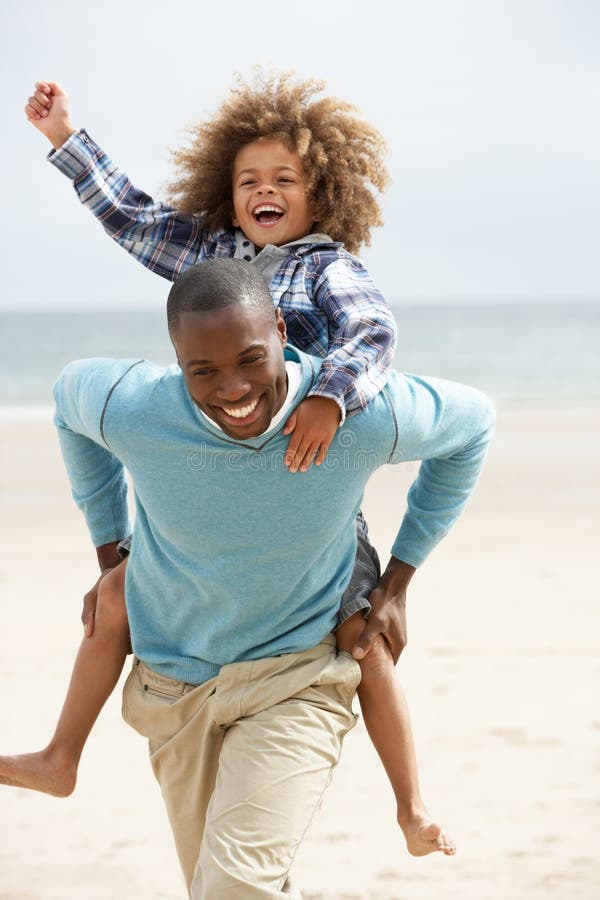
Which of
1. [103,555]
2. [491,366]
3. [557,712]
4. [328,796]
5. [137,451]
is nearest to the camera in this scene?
[137,451]

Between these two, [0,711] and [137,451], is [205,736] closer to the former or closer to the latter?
[137,451]

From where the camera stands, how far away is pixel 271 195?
11.1 ft

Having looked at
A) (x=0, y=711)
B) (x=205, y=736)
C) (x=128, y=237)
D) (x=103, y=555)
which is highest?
(x=128, y=237)

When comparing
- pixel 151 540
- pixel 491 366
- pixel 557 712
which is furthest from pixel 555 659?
pixel 491 366

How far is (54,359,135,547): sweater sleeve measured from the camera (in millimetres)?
2852

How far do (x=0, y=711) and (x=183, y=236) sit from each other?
13.3 feet

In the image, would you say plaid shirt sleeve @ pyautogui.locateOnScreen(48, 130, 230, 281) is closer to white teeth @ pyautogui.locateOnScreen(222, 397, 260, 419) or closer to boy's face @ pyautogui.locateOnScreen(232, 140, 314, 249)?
boy's face @ pyautogui.locateOnScreen(232, 140, 314, 249)

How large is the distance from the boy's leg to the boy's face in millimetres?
1032

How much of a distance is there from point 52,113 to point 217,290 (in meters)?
1.22

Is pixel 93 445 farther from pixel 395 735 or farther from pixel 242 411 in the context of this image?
pixel 395 735

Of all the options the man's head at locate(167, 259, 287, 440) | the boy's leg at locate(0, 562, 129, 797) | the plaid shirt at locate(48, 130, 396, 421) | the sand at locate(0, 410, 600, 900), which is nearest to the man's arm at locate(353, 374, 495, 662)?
the plaid shirt at locate(48, 130, 396, 421)

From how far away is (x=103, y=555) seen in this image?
337cm

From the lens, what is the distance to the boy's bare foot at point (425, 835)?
3082 mm

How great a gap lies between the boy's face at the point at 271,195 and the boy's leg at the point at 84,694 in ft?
3.39
